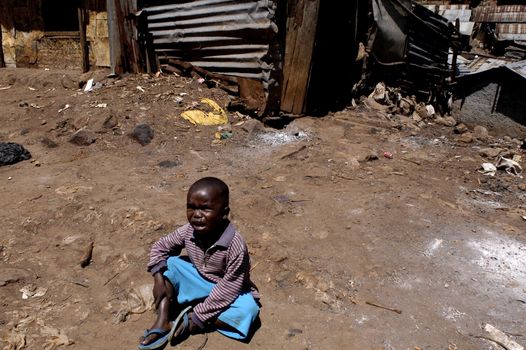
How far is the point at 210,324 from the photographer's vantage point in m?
2.36

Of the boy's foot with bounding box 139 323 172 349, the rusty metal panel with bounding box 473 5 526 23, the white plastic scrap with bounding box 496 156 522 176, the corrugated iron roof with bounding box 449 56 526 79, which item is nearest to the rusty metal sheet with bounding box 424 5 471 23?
the rusty metal panel with bounding box 473 5 526 23

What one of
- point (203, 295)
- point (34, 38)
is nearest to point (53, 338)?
point (203, 295)

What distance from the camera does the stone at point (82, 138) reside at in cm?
544

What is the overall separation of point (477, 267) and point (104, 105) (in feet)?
18.4

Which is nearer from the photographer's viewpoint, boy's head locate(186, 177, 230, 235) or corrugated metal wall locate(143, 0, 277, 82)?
boy's head locate(186, 177, 230, 235)

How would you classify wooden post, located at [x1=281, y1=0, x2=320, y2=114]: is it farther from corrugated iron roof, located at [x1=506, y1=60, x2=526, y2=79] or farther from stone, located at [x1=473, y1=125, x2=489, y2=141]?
corrugated iron roof, located at [x1=506, y1=60, x2=526, y2=79]

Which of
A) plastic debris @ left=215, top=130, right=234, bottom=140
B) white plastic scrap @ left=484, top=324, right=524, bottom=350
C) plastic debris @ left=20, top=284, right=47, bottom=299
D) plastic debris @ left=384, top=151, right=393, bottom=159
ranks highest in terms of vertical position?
plastic debris @ left=215, top=130, right=234, bottom=140

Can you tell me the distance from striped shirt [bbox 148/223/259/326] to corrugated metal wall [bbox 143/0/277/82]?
440 centimetres

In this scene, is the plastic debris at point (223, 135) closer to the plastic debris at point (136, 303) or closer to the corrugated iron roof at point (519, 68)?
the plastic debris at point (136, 303)

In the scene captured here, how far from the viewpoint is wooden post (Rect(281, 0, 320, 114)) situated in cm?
633

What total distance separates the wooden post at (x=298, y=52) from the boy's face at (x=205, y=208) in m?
4.78

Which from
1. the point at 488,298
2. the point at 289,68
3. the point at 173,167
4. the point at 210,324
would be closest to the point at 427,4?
the point at 289,68

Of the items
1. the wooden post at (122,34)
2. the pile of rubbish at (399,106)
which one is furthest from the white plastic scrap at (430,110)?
the wooden post at (122,34)

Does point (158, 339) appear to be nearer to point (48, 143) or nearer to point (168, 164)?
point (168, 164)
